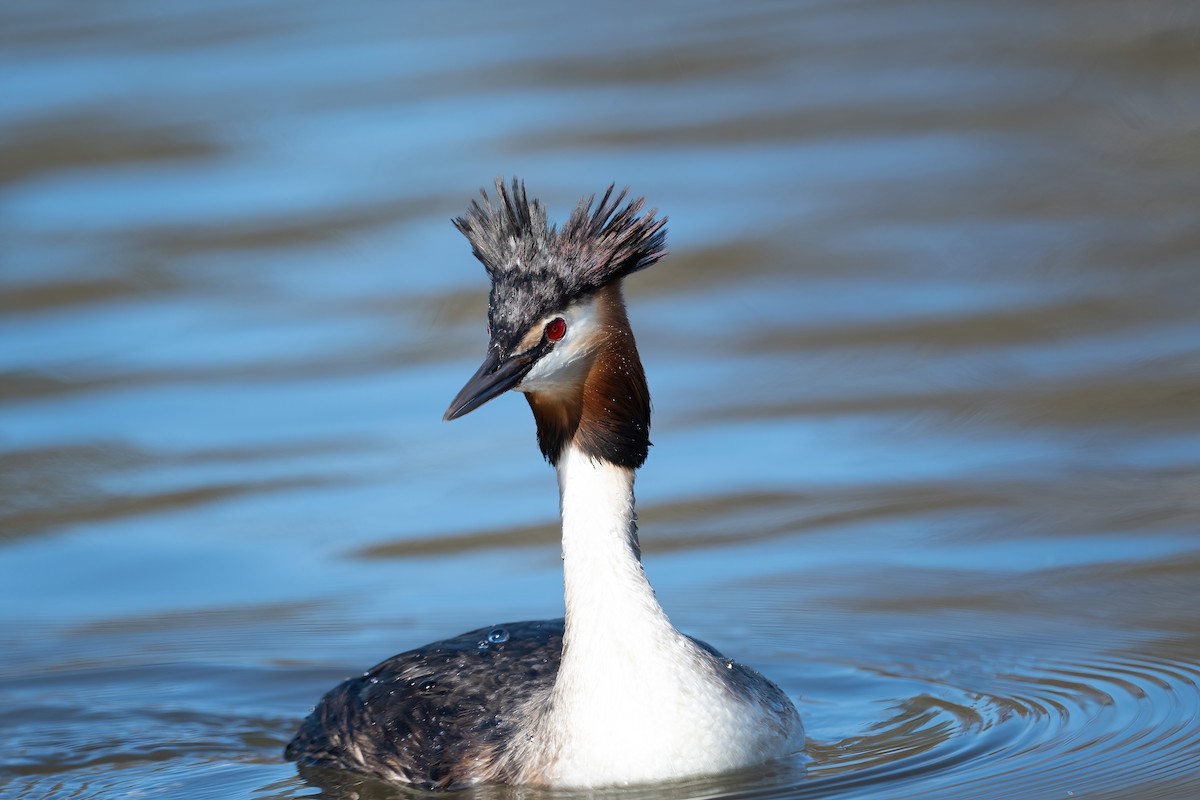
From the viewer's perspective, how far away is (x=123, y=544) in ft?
33.9

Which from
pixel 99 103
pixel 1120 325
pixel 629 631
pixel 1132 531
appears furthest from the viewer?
pixel 99 103

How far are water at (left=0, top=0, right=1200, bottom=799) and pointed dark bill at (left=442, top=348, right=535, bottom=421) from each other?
1391 mm

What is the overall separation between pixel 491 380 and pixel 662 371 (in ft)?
19.0

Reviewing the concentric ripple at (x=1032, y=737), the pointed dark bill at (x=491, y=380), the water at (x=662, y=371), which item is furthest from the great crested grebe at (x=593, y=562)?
the concentric ripple at (x=1032, y=737)

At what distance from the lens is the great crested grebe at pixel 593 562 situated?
6582mm

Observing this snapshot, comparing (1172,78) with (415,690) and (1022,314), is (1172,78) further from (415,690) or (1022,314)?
(415,690)

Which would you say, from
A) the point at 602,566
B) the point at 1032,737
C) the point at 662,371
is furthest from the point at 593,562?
the point at 662,371

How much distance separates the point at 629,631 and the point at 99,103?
1296 centimetres

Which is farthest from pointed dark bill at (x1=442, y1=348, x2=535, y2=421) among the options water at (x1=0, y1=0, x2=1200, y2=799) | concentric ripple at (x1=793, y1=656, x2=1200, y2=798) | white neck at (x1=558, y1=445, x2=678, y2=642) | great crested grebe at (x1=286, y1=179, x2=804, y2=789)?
concentric ripple at (x1=793, y1=656, x2=1200, y2=798)

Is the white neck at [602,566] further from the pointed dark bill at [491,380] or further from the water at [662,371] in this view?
the water at [662,371]

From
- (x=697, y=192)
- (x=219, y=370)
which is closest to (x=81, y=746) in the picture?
(x=219, y=370)

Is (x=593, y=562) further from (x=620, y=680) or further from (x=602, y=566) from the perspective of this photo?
(x=620, y=680)

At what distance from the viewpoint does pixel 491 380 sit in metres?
6.55

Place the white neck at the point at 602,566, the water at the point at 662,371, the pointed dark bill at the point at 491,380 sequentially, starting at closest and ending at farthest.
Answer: the pointed dark bill at the point at 491,380 → the white neck at the point at 602,566 → the water at the point at 662,371
